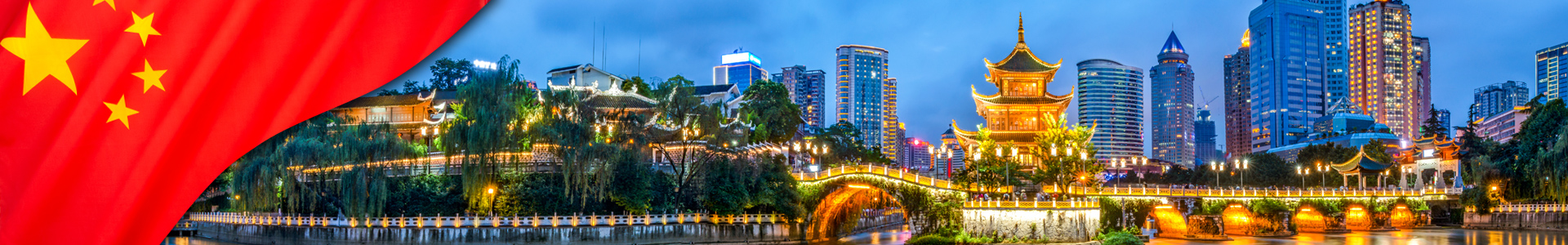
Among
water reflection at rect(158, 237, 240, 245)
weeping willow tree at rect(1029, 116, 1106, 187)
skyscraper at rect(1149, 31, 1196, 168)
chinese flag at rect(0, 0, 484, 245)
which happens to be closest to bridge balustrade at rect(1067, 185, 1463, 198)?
weeping willow tree at rect(1029, 116, 1106, 187)

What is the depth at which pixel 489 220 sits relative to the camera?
25.2 m

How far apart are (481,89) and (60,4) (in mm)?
19743

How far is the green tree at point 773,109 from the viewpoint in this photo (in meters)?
Result: 40.3

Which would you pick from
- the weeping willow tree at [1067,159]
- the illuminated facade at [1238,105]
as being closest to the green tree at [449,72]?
the weeping willow tree at [1067,159]

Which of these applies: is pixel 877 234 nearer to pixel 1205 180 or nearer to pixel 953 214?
pixel 953 214

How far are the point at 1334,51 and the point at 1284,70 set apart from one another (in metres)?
9.68

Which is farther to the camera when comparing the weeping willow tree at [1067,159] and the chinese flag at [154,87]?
the weeping willow tree at [1067,159]

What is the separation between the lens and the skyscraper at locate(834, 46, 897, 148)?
172 meters

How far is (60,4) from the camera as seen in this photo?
4973 millimetres

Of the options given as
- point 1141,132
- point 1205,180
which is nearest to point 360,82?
point 1205,180

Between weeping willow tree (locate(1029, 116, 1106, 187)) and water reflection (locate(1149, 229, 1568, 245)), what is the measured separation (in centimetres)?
284

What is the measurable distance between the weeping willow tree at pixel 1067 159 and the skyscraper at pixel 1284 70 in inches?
3875

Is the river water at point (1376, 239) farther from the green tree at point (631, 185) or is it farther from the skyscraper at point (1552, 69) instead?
the skyscraper at point (1552, 69)

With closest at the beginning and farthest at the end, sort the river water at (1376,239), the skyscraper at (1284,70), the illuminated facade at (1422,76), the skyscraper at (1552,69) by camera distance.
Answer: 1. the river water at (1376,239)
2. the skyscraper at (1552,69)
3. the skyscraper at (1284,70)
4. the illuminated facade at (1422,76)
